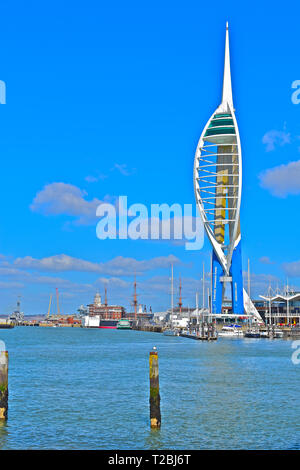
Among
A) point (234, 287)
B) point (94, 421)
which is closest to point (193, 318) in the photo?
point (234, 287)

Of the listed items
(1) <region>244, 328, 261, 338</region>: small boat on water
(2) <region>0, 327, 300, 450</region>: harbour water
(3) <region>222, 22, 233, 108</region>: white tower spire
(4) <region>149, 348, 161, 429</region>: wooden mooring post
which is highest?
(3) <region>222, 22, 233, 108</region>: white tower spire

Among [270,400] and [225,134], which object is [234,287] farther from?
[270,400]

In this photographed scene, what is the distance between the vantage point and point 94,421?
85.5 ft

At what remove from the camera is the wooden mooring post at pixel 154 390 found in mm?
23250

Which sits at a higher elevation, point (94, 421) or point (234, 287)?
point (234, 287)

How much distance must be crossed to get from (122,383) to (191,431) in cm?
1578

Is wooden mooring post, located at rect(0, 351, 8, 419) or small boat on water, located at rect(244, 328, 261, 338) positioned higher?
small boat on water, located at rect(244, 328, 261, 338)

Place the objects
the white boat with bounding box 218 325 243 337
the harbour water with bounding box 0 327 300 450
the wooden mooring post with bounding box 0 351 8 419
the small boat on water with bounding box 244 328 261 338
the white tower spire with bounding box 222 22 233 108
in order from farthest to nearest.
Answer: the white tower spire with bounding box 222 22 233 108 < the white boat with bounding box 218 325 243 337 < the small boat on water with bounding box 244 328 261 338 < the wooden mooring post with bounding box 0 351 8 419 < the harbour water with bounding box 0 327 300 450

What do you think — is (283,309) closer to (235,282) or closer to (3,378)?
(235,282)

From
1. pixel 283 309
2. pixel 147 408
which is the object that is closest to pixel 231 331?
pixel 283 309

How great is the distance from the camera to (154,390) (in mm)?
23266

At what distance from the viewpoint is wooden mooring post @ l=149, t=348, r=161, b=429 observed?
23.2 meters

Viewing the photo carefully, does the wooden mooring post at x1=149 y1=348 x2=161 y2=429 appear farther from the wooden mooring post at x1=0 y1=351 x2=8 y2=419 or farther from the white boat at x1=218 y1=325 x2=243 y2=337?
the white boat at x1=218 y1=325 x2=243 y2=337

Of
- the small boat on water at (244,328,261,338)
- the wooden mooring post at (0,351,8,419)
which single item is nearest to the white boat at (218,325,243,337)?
the small boat on water at (244,328,261,338)
